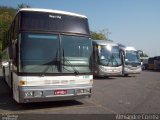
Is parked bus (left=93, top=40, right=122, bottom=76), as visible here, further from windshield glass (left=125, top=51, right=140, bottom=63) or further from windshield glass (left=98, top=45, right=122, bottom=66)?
windshield glass (left=125, top=51, right=140, bottom=63)

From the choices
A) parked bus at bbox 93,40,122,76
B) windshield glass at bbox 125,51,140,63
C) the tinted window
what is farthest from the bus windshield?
windshield glass at bbox 125,51,140,63

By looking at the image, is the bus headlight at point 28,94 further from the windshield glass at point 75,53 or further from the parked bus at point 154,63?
the parked bus at point 154,63

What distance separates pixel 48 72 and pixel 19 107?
1919mm

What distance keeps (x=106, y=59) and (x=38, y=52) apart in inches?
543

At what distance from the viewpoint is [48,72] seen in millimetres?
9859

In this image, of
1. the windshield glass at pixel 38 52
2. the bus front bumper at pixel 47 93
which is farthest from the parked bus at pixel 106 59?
the windshield glass at pixel 38 52

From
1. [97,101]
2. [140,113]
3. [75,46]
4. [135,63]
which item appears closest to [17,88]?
[75,46]

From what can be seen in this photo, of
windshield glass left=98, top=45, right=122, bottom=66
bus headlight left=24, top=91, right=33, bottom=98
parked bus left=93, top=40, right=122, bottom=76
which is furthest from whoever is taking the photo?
windshield glass left=98, top=45, right=122, bottom=66

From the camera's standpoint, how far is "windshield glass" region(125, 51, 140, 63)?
2663 cm

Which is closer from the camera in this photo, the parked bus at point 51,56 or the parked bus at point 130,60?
the parked bus at point 51,56

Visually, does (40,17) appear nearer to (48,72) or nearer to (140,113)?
(48,72)

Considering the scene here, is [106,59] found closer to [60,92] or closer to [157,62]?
[60,92]

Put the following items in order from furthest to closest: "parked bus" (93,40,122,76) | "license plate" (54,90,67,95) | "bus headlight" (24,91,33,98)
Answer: "parked bus" (93,40,122,76) → "license plate" (54,90,67,95) → "bus headlight" (24,91,33,98)

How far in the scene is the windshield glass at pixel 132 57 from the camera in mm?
26634
